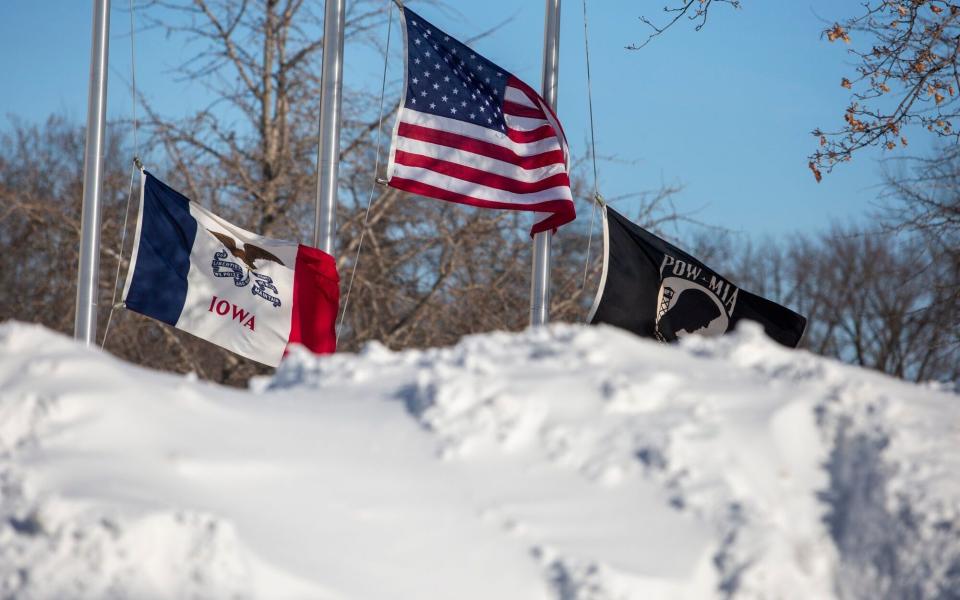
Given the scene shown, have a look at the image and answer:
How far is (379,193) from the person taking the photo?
15.8 m

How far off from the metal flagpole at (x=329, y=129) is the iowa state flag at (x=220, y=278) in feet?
0.91

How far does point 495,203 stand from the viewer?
9625mm

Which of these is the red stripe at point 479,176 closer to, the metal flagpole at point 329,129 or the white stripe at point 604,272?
the white stripe at point 604,272

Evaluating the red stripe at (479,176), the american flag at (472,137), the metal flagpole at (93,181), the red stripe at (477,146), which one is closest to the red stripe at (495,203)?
the american flag at (472,137)

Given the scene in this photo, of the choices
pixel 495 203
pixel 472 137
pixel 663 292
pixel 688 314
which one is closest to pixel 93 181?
pixel 472 137

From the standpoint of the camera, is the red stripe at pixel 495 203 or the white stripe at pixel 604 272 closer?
the red stripe at pixel 495 203

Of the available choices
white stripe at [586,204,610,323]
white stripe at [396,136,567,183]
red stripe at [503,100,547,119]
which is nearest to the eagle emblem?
white stripe at [396,136,567,183]

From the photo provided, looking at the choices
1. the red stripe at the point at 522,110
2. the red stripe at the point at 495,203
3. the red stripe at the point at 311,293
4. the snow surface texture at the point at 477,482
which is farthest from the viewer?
the red stripe at the point at 311,293

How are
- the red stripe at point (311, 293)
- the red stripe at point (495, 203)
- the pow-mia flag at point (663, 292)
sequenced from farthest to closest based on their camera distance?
1. the red stripe at point (311, 293)
2. the pow-mia flag at point (663, 292)
3. the red stripe at point (495, 203)

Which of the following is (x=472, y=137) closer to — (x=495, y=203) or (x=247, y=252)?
(x=495, y=203)

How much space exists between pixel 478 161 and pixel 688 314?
2.40 m

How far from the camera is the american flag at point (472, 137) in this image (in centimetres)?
956

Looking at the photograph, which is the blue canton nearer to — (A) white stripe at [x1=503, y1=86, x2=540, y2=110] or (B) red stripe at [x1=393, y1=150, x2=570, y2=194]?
(A) white stripe at [x1=503, y1=86, x2=540, y2=110]

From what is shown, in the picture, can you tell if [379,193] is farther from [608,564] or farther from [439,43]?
[608,564]
